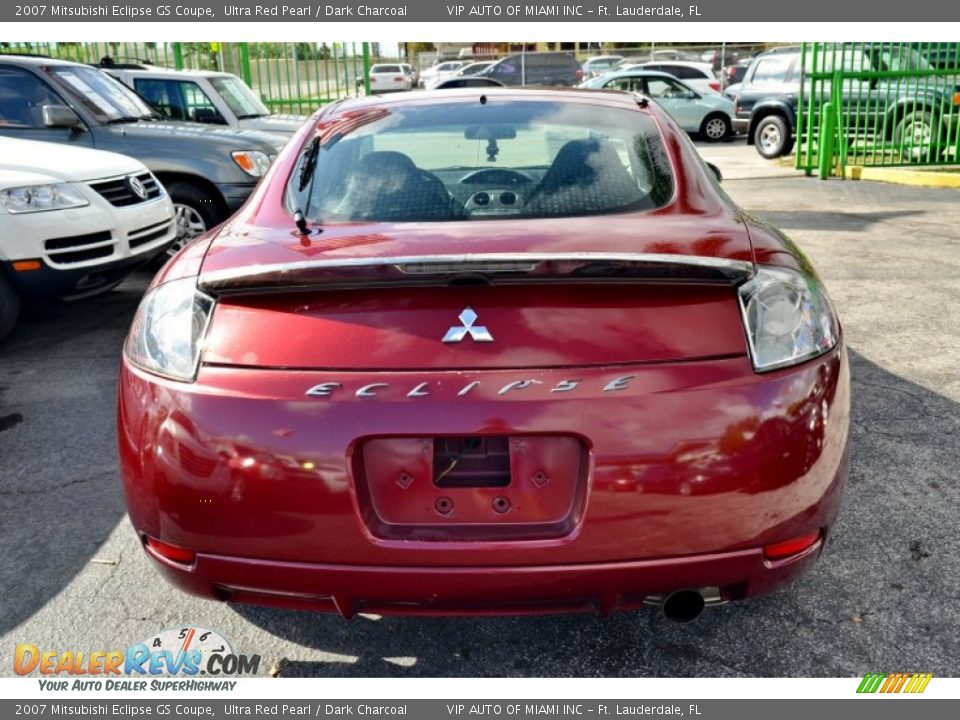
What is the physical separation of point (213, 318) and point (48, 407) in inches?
111

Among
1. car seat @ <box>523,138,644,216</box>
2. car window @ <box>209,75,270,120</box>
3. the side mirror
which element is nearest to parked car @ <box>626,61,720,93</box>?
car window @ <box>209,75,270,120</box>

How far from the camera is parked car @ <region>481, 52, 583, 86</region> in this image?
28250 mm

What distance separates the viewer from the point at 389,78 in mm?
32500

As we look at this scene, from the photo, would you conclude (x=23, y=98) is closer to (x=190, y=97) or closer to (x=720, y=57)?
(x=190, y=97)

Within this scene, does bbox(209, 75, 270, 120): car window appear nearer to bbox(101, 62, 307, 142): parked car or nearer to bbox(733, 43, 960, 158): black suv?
bbox(101, 62, 307, 142): parked car

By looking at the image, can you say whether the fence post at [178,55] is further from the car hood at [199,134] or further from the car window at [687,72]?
the car window at [687,72]

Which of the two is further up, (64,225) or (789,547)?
(64,225)

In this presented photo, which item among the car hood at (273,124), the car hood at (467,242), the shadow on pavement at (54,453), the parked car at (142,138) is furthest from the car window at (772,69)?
the car hood at (467,242)

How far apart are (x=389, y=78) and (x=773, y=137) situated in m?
20.2

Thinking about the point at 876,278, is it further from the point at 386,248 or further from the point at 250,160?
the point at 386,248

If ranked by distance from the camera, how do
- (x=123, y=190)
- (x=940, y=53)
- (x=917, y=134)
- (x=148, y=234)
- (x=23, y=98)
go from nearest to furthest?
(x=123, y=190)
(x=148, y=234)
(x=23, y=98)
(x=917, y=134)
(x=940, y=53)

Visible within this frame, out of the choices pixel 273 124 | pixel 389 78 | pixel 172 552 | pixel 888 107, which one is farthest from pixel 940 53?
pixel 389 78

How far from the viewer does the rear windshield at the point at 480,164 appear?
2.49 meters

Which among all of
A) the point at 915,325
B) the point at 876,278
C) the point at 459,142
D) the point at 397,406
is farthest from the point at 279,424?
the point at 876,278
